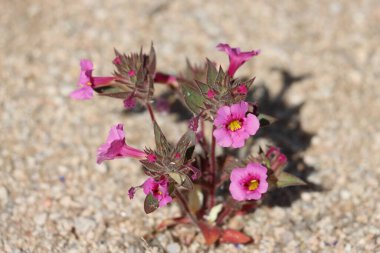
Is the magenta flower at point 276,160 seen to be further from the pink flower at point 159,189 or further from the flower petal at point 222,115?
the pink flower at point 159,189

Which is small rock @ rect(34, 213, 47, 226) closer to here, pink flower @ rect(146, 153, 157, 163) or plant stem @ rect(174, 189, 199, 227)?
plant stem @ rect(174, 189, 199, 227)

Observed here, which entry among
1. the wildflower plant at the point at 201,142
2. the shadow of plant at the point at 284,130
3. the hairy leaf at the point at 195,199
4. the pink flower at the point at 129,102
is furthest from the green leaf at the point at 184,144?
the shadow of plant at the point at 284,130

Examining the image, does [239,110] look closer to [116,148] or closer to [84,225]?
[116,148]

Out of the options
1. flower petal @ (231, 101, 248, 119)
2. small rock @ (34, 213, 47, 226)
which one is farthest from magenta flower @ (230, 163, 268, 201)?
small rock @ (34, 213, 47, 226)

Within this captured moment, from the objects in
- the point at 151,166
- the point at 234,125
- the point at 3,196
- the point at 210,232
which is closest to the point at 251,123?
the point at 234,125

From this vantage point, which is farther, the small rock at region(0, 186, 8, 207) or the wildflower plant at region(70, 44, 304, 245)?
the small rock at region(0, 186, 8, 207)

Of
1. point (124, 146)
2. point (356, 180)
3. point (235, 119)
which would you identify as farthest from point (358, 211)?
point (124, 146)

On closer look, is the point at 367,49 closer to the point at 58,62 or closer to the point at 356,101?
the point at 356,101
